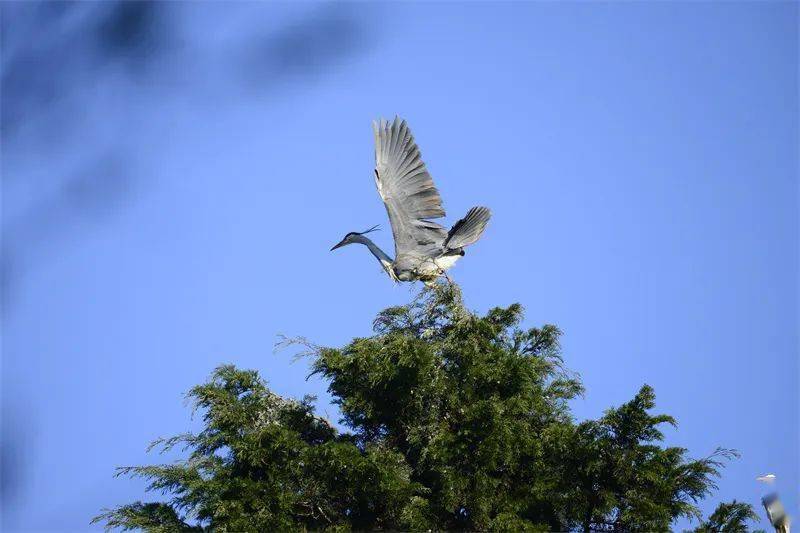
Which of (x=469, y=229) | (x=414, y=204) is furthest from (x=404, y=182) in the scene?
(x=469, y=229)

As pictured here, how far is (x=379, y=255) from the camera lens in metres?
21.5

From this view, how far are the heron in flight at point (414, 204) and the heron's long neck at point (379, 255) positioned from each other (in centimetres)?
50

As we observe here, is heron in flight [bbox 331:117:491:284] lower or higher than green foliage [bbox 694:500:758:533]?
higher

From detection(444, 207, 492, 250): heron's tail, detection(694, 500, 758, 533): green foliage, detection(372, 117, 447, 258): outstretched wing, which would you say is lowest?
detection(694, 500, 758, 533): green foliage

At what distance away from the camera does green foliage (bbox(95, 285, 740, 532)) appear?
735 inches

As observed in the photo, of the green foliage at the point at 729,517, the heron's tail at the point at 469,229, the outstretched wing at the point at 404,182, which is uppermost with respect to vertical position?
the outstretched wing at the point at 404,182

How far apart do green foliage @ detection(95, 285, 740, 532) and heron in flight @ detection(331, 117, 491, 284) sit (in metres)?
0.78

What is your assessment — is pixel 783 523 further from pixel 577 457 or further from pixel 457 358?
pixel 457 358

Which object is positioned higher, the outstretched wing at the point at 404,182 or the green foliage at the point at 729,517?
the outstretched wing at the point at 404,182

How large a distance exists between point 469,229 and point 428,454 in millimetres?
3062

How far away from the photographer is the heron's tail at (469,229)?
20.5m

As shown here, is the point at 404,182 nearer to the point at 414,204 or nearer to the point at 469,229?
the point at 414,204

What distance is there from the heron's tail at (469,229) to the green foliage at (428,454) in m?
0.75

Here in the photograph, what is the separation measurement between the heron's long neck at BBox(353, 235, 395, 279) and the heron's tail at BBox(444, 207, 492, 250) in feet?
2.92
